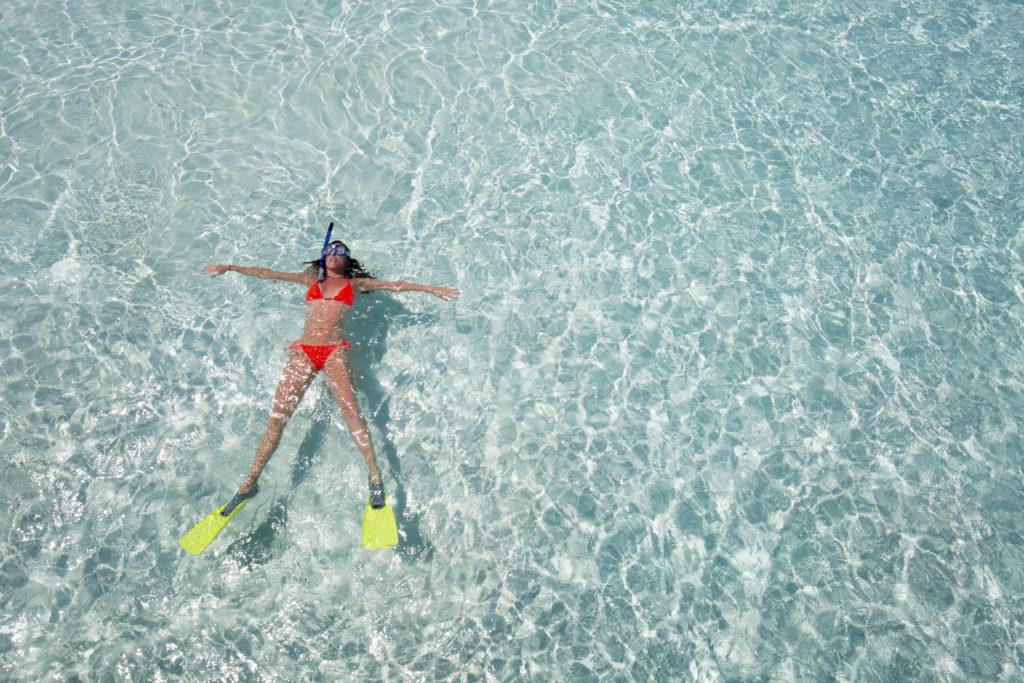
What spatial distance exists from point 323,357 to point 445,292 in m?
1.62

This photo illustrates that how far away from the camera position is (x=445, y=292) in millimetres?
7547

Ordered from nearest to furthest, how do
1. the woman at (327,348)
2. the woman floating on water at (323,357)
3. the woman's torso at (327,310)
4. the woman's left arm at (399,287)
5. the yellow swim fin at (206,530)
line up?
the yellow swim fin at (206,530) < the woman floating on water at (323,357) < the woman at (327,348) < the woman's torso at (327,310) < the woman's left arm at (399,287)

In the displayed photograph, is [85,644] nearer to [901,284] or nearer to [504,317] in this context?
[504,317]

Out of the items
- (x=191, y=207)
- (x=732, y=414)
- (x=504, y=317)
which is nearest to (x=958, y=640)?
(x=732, y=414)

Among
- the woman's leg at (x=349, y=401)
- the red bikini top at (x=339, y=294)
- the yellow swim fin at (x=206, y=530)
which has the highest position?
the red bikini top at (x=339, y=294)

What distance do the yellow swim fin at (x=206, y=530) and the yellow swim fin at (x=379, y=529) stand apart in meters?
1.23

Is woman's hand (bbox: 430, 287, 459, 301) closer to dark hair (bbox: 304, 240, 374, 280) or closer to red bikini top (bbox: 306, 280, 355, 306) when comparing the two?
dark hair (bbox: 304, 240, 374, 280)

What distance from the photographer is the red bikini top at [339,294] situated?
7.34 meters

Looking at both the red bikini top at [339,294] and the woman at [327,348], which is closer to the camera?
the woman at [327,348]

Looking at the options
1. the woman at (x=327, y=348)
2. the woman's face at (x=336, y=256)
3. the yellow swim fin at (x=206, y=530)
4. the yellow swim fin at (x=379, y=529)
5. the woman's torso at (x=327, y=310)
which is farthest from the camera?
the woman's face at (x=336, y=256)

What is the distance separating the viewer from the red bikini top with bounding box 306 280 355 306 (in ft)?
24.1

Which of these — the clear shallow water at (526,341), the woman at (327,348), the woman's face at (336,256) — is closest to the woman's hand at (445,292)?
the woman at (327,348)

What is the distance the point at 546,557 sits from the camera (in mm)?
6469

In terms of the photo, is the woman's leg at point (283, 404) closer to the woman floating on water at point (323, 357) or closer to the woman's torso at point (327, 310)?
the woman floating on water at point (323, 357)
